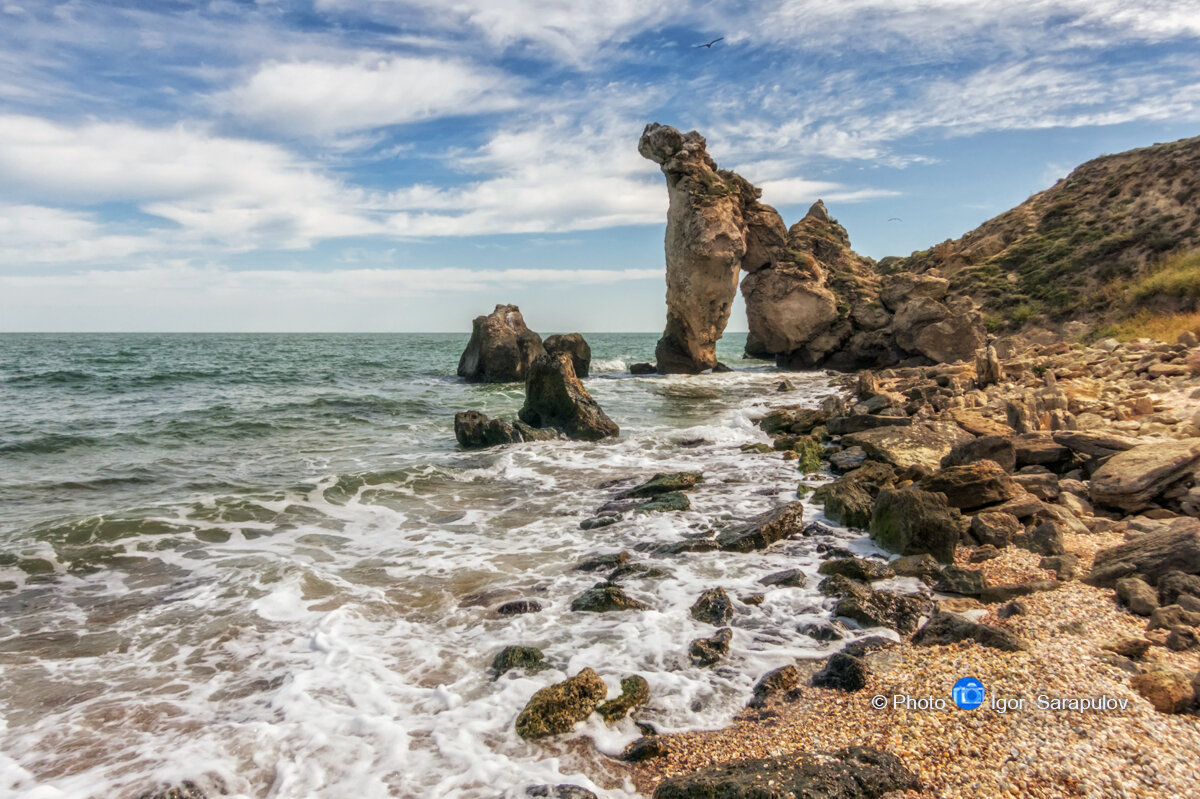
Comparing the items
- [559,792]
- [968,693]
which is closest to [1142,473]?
[968,693]

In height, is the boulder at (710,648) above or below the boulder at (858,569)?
below

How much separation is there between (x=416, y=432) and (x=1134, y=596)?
591 inches

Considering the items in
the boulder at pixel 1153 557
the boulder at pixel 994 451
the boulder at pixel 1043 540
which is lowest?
the boulder at pixel 1043 540

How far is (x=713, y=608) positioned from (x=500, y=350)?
25.7 metres

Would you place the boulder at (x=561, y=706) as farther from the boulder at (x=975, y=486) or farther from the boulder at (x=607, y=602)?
the boulder at (x=975, y=486)

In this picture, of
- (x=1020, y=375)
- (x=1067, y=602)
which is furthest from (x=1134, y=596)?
(x=1020, y=375)

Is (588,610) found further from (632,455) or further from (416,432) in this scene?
(416,432)

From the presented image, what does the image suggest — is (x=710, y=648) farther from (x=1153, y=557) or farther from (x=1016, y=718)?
(x=1153, y=557)

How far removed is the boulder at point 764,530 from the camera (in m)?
6.95

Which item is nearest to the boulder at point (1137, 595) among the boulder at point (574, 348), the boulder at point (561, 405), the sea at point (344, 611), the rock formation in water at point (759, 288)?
the sea at point (344, 611)

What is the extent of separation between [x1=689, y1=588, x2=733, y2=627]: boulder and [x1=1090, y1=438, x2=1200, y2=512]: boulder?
4103 mm

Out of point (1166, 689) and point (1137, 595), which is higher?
point (1137, 595)

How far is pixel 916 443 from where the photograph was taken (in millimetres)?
9227

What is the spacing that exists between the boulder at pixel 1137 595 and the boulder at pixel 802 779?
2445mm
